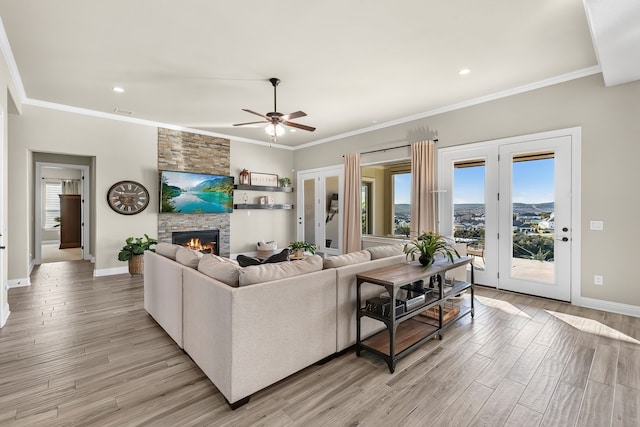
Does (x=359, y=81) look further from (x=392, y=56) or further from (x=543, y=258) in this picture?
(x=543, y=258)

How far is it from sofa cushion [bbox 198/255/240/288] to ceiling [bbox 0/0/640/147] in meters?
2.14

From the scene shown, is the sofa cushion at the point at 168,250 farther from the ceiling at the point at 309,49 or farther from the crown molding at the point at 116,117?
the crown molding at the point at 116,117

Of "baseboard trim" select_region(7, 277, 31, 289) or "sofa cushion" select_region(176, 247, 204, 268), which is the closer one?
"sofa cushion" select_region(176, 247, 204, 268)

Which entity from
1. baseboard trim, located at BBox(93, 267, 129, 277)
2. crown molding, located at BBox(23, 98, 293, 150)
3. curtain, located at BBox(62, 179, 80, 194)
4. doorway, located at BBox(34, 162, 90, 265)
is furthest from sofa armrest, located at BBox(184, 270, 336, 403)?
A: curtain, located at BBox(62, 179, 80, 194)

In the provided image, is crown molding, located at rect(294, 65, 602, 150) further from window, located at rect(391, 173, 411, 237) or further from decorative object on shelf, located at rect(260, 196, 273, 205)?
decorative object on shelf, located at rect(260, 196, 273, 205)

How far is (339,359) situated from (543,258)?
3375 millimetres

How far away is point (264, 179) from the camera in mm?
7582

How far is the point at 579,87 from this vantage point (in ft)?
12.3

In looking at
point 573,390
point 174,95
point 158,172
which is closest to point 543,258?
point 573,390

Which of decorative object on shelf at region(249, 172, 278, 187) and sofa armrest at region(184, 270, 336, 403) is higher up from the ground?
decorative object on shelf at region(249, 172, 278, 187)

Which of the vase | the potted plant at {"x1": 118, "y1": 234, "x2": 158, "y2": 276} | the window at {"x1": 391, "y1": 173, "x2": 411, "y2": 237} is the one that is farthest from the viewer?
the window at {"x1": 391, "y1": 173, "x2": 411, "y2": 237}

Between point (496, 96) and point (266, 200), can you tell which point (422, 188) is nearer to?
point (496, 96)

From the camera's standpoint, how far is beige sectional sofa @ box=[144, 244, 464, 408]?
1.87 metres

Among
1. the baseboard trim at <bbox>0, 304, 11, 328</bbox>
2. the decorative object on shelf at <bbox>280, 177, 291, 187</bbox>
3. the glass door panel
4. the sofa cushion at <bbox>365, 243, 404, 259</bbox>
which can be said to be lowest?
the baseboard trim at <bbox>0, 304, 11, 328</bbox>
